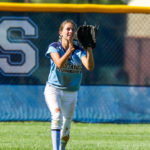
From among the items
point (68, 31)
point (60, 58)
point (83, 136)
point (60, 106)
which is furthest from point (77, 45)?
point (83, 136)

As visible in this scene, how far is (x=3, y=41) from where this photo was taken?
10719 mm

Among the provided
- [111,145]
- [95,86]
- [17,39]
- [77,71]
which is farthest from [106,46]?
[77,71]

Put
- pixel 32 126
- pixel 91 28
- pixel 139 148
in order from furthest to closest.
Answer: pixel 32 126 < pixel 139 148 < pixel 91 28

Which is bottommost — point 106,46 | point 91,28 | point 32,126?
point 32,126

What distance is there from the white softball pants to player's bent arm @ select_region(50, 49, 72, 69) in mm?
417

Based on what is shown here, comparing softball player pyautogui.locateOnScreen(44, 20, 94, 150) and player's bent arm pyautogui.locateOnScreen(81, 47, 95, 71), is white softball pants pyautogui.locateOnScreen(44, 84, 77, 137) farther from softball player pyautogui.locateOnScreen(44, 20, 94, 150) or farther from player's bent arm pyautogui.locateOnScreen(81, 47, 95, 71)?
player's bent arm pyautogui.locateOnScreen(81, 47, 95, 71)

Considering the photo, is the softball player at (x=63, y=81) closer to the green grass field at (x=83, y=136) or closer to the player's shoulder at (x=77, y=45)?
the player's shoulder at (x=77, y=45)

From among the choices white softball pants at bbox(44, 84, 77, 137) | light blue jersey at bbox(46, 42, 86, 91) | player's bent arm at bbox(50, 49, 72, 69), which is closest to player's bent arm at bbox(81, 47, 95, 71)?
light blue jersey at bbox(46, 42, 86, 91)

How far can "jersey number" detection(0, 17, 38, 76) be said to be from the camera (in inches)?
422

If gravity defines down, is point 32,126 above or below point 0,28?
below

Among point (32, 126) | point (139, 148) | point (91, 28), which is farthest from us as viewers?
point (32, 126)

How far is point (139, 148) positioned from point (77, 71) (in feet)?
4.98

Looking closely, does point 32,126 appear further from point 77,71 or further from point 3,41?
point 77,71

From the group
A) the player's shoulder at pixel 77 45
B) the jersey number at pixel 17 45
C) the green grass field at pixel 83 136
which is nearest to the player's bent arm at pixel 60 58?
the player's shoulder at pixel 77 45
